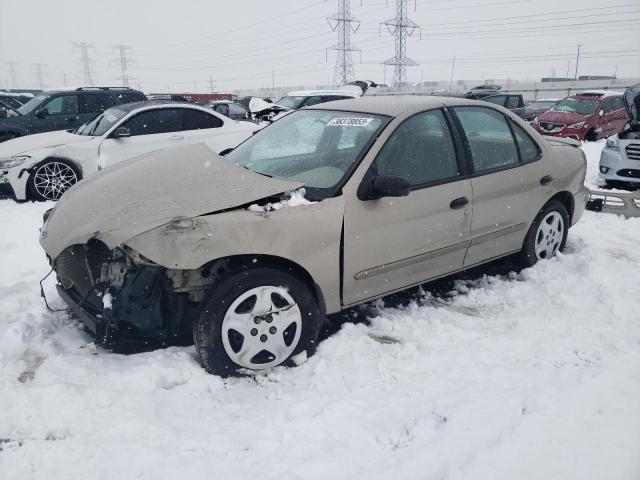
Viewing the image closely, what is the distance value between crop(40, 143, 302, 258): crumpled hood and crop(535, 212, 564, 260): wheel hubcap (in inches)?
104

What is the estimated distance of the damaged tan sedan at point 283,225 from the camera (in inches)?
109

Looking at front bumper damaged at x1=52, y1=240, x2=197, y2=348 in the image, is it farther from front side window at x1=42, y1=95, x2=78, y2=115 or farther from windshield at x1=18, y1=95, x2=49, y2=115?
windshield at x1=18, y1=95, x2=49, y2=115

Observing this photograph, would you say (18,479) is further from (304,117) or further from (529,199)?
(529,199)

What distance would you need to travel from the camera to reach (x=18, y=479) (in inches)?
83.4

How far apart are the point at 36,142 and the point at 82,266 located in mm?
5982

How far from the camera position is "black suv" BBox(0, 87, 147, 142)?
31.1 ft

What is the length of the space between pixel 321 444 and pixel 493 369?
48.9 inches

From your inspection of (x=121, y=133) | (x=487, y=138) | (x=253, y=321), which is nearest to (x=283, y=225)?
(x=253, y=321)

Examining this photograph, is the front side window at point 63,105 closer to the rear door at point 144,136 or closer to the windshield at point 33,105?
the windshield at point 33,105

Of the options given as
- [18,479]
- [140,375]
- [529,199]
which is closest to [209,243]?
[140,375]

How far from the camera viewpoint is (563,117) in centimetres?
1477

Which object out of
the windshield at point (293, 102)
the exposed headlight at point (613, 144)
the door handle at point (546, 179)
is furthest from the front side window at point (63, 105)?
the exposed headlight at point (613, 144)

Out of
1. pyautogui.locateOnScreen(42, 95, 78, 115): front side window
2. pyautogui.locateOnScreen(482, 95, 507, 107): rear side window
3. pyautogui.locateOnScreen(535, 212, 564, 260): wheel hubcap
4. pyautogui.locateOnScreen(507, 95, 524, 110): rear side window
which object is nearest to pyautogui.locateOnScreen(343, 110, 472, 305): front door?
pyautogui.locateOnScreen(535, 212, 564, 260): wheel hubcap

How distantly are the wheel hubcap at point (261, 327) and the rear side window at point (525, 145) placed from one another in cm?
267
